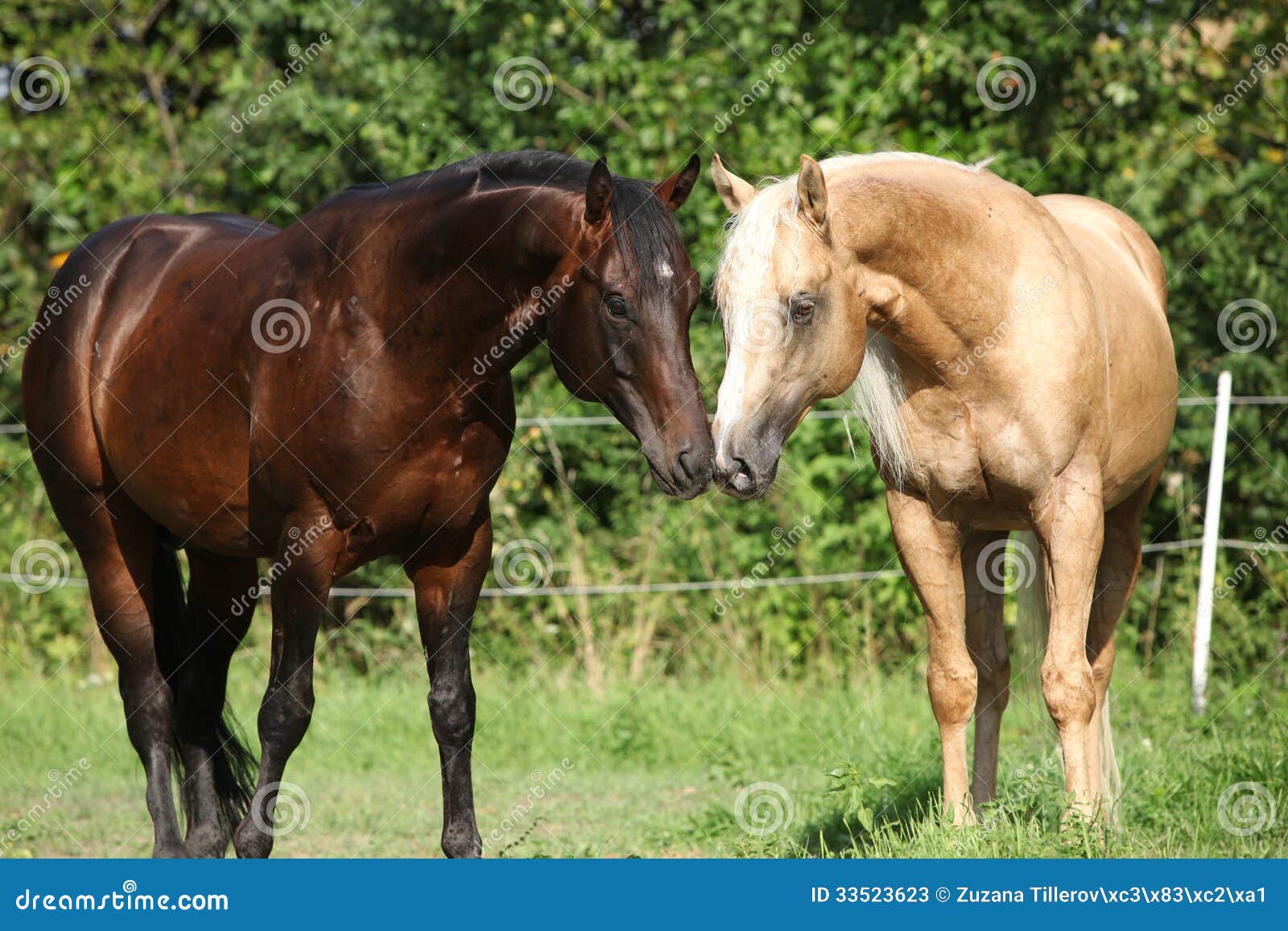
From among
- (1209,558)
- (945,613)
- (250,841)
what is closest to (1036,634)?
(945,613)

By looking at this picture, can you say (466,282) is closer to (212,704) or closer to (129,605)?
(129,605)

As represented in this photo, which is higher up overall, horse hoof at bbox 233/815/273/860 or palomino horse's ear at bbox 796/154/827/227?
palomino horse's ear at bbox 796/154/827/227

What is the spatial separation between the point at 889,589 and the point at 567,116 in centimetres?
347

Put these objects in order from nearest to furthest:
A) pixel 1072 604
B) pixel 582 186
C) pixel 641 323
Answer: pixel 641 323 → pixel 582 186 → pixel 1072 604

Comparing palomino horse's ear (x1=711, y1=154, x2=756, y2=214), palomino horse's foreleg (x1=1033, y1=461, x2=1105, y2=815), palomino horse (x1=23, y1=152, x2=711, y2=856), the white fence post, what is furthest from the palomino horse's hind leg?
the white fence post

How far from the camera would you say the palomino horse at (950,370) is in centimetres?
350

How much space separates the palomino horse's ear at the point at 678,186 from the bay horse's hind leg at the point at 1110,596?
2.01 metres

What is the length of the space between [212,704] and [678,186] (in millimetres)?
2491

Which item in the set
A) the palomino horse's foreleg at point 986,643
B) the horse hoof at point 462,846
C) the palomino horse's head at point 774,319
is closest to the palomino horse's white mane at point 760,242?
the palomino horse's head at point 774,319

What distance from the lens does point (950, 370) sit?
12.6 ft

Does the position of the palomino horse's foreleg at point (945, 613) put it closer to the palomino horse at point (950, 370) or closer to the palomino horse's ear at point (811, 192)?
the palomino horse at point (950, 370)

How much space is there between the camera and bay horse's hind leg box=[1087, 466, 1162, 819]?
453 centimetres

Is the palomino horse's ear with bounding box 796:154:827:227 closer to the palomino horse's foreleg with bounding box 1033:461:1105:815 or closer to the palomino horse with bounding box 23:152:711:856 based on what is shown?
the palomino horse with bounding box 23:152:711:856

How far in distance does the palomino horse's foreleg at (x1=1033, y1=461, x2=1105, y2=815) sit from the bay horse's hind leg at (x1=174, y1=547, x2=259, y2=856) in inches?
108
